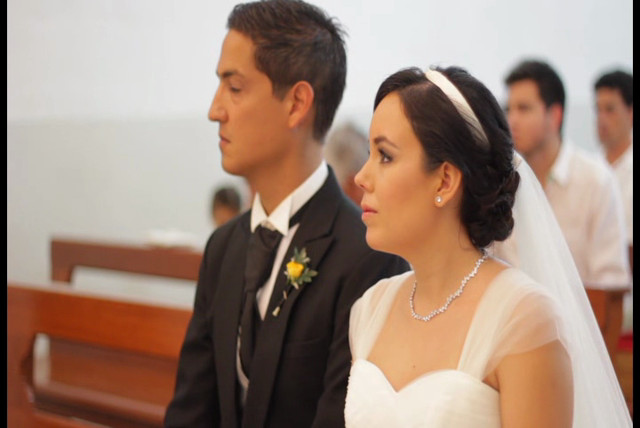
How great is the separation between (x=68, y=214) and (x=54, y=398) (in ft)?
10.9

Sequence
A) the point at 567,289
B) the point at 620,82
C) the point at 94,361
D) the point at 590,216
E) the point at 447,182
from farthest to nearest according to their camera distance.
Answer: the point at 620,82 < the point at 590,216 < the point at 94,361 < the point at 567,289 < the point at 447,182

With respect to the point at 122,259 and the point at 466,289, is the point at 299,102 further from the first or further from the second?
the point at 122,259

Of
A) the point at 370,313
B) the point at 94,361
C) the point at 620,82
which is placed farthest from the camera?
the point at 620,82

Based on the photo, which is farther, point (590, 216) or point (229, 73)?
point (590, 216)

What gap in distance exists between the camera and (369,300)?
2326 millimetres

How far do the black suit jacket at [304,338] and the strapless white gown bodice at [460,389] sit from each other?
0.23m

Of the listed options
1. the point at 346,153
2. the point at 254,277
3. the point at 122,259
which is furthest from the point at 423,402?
the point at 346,153

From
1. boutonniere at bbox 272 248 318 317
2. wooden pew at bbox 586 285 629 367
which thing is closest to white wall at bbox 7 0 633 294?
wooden pew at bbox 586 285 629 367

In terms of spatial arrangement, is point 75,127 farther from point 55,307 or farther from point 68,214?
point 55,307

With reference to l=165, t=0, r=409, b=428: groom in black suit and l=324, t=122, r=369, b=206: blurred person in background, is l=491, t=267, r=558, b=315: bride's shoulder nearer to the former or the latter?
l=165, t=0, r=409, b=428: groom in black suit

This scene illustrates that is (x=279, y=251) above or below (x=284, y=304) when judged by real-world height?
above

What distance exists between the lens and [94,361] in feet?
13.9

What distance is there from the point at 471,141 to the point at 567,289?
450mm

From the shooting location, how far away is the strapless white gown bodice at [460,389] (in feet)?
6.36
